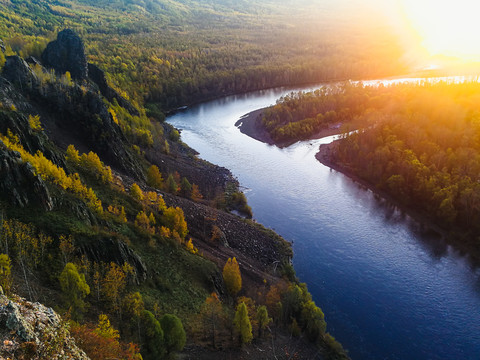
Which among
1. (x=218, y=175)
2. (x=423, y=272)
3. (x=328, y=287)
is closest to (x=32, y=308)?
(x=328, y=287)

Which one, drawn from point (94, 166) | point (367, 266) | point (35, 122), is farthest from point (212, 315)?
point (35, 122)

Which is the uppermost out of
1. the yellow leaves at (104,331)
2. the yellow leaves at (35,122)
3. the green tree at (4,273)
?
the yellow leaves at (35,122)

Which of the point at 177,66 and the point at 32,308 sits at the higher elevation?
the point at 177,66

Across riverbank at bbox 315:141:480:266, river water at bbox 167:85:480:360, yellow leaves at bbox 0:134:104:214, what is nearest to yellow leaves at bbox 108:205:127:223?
yellow leaves at bbox 0:134:104:214

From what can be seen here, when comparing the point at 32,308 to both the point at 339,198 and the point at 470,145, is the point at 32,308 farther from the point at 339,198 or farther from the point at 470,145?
the point at 470,145

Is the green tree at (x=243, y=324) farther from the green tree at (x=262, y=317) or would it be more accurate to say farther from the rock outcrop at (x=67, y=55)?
the rock outcrop at (x=67, y=55)

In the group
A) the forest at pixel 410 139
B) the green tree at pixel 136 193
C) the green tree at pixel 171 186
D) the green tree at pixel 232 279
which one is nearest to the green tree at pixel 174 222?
the green tree at pixel 136 193
